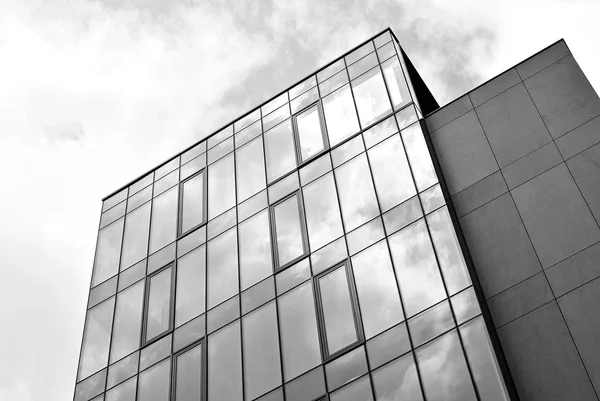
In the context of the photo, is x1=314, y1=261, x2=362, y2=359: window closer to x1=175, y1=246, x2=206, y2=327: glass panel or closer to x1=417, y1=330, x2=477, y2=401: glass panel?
x1=417, y1=330, x2=477, y2=401: glass panel

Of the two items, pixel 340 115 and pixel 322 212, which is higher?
pixel 340 115

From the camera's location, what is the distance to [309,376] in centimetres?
2417

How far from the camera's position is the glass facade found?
74.7 feet

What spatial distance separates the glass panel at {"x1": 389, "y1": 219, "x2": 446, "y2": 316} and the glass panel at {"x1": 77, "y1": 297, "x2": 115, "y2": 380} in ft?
43.9

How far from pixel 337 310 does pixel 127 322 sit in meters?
10.4

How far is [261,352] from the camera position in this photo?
26.0 m

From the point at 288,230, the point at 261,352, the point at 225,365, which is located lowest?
the point at 261,352

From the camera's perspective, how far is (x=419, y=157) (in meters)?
26.5

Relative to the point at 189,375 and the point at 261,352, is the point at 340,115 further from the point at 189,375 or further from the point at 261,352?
the point at 189,375

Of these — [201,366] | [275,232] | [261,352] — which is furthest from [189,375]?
[275,232]

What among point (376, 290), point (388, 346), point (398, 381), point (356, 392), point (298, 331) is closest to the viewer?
point (398, 381)

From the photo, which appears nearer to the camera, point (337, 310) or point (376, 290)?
point (376, 290)

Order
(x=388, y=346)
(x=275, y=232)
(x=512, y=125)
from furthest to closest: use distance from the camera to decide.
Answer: (x=275, y=232), (x=512, y=125), (x=388, y=346)

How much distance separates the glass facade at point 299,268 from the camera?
2277 cm
